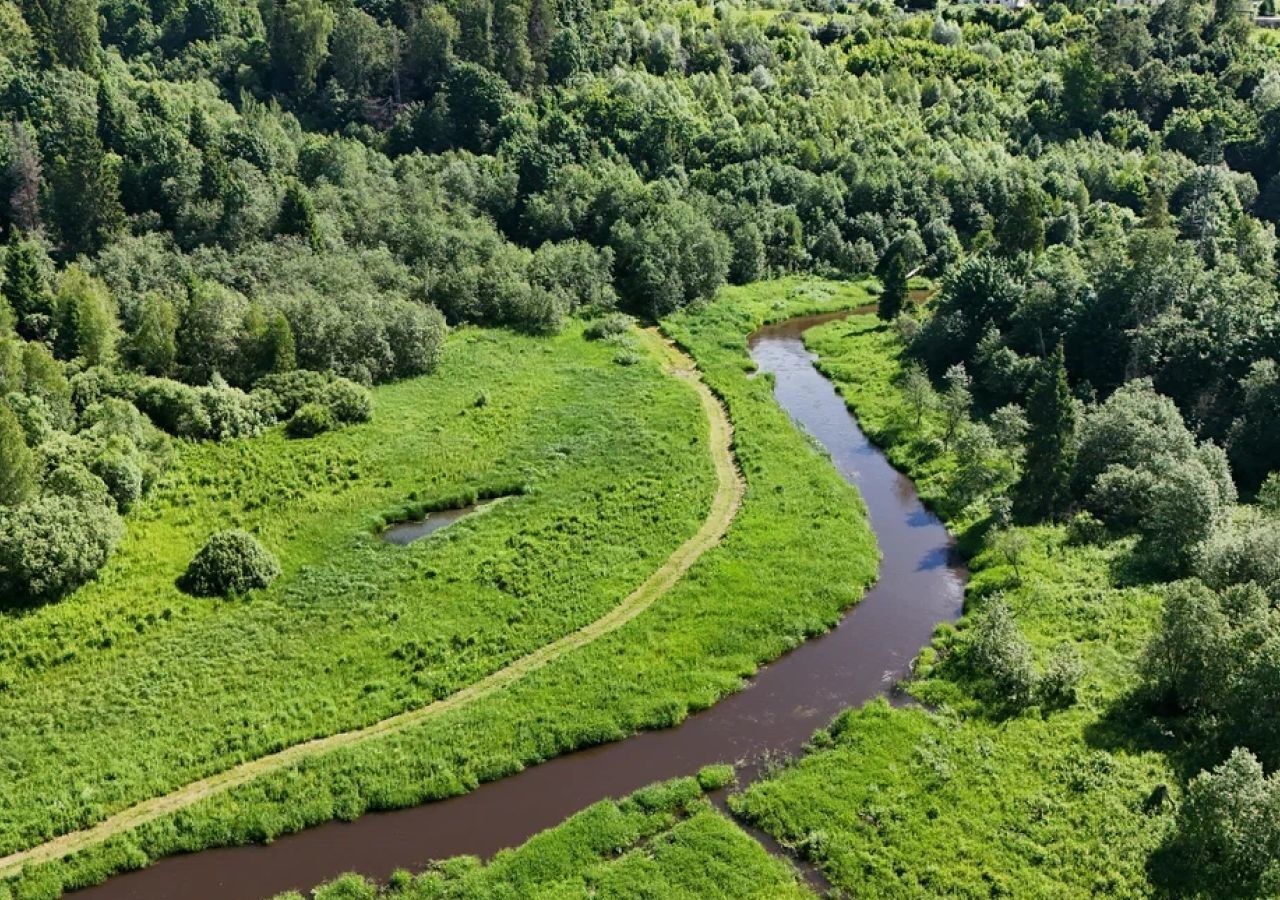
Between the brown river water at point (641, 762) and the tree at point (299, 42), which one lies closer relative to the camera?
the brown river water at point (641, 762)

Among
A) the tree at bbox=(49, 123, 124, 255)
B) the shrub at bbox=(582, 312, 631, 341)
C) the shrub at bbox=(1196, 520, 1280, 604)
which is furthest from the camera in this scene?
the shrub at bbox=(582, 312, 631, 341)

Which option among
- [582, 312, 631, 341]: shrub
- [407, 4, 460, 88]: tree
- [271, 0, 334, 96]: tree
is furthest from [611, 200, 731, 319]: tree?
[271, 0, 334, 96]: tree

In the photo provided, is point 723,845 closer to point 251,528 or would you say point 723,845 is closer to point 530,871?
point 530,871

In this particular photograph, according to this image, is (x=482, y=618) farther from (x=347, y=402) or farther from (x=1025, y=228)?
(x=1025, y=228)

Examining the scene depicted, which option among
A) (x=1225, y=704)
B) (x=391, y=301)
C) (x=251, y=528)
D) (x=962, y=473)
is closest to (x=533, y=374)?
(x=391, y=301)

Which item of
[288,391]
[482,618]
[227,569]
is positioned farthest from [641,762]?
[288,391]

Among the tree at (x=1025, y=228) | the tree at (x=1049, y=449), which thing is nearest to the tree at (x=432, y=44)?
the tree at (x=1025, y=228)

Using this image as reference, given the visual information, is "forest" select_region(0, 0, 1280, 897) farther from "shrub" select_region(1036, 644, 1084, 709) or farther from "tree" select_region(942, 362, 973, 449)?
"tree" select_region(942, 362, 973, 449)

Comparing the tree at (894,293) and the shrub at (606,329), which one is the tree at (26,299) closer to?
the shrub at (606,329)
